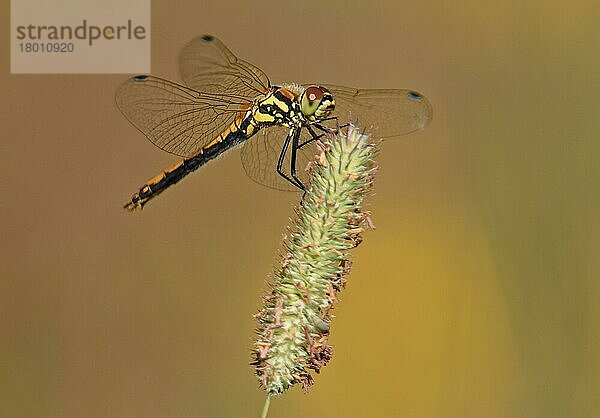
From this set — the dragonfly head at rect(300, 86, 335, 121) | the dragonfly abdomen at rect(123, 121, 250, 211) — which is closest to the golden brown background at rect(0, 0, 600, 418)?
the dragonfly abdomen at rect(123, 121, 250, 211)

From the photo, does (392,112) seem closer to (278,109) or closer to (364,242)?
(278,109)

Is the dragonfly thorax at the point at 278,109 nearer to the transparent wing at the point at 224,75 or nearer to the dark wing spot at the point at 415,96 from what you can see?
the transparent wing at the point at 224,75

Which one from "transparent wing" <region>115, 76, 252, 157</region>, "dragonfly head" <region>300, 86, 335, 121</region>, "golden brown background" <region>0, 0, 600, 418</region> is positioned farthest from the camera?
"golden brown background" <region>0, 0, 600, 418</region>

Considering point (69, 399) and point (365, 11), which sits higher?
point (365, 11)

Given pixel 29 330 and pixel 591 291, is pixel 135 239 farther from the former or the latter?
pixel 591 291

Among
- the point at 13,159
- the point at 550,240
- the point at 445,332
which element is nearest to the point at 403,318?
the point at 445,332

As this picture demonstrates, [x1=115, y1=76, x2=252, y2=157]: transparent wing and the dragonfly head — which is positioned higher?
[x1=115, y1=76, x2=252, y2=157]: transparent wing

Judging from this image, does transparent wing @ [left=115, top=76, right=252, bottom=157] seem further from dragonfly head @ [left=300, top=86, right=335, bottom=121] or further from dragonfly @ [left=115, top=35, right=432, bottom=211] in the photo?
dragonfly head @ [left=300, top=86, right=335, bottom=121]

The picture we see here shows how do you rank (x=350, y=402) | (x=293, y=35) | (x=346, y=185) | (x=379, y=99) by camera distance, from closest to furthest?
(x=346, y=185)
(x=379, y=99)
(x=350, y=402)
(x=293, y=35)
